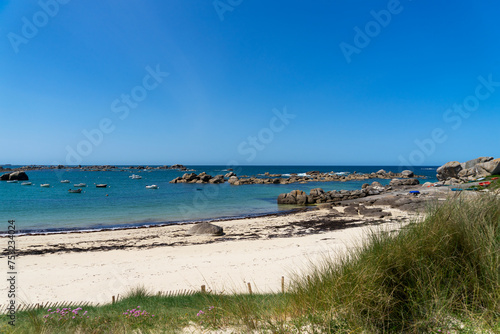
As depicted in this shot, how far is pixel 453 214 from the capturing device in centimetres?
427

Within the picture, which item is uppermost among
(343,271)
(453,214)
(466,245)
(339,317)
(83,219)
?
(453,214)

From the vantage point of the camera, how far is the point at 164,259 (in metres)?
12.6

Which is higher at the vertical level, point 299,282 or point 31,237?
point 299,282

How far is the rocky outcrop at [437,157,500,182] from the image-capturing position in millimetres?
44094

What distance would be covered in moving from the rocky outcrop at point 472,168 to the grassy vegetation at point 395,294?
49169 mm

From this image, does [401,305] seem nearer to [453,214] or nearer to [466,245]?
[466,245]

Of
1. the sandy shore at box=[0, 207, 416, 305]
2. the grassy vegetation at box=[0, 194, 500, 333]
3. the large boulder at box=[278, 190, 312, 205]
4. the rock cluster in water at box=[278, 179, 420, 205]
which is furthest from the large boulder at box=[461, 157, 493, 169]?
the grassy vegetation at box=[0, 194, 500, 333]

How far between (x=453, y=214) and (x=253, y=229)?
16.6 metres

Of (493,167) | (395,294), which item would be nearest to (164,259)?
(395,294)

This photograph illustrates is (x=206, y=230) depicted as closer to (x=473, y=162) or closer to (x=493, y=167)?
(x=493, y=167)

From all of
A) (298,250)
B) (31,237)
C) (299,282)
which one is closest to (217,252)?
(298,250)

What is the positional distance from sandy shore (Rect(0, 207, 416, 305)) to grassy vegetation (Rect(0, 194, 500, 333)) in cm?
115

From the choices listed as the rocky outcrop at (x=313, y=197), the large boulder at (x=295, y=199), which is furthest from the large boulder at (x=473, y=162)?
the large boulder at (x=295, y=199)

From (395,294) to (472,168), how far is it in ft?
189
